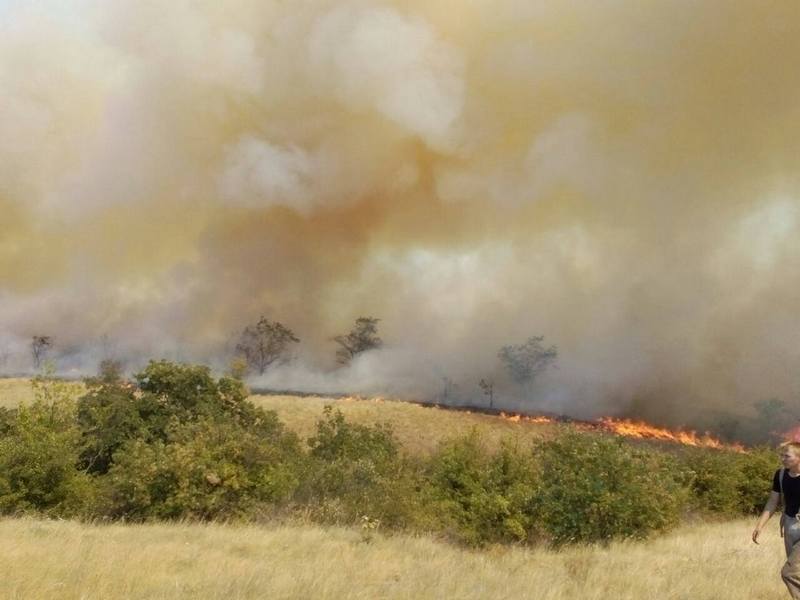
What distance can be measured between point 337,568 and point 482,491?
989cm

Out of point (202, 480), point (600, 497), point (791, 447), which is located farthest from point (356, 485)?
point (791, 447)

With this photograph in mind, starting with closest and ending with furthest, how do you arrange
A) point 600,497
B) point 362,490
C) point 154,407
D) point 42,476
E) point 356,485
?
point 600,497, point 42,476, point 362,490, point 356,485, point 154,407

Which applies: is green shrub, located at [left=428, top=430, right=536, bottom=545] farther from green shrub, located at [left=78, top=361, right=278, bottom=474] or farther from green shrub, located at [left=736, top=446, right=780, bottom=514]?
green shrub, located at [left=736, top=446, right=780, bottom=514]

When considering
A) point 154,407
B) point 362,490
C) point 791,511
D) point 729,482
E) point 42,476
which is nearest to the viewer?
point 791,511

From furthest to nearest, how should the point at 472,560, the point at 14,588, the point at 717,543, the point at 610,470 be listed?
the point at 610,470 → the point at 717,543 → the point at 472,560 → the point at 14,588

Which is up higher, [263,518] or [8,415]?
[8,415]

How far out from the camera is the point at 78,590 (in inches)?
311

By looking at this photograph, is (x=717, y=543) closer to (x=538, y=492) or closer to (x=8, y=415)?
(x=538, y=492)

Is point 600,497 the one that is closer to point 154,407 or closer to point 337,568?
point 337,568

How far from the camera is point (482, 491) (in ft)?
63.6

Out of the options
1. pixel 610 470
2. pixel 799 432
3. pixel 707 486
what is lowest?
pixel 707 486

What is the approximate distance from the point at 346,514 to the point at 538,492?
5.38 meters

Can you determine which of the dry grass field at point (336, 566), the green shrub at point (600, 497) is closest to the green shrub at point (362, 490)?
the dry grass field at point (336, 566)

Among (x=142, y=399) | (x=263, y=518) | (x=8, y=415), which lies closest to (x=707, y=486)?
(x=263, y=518)
